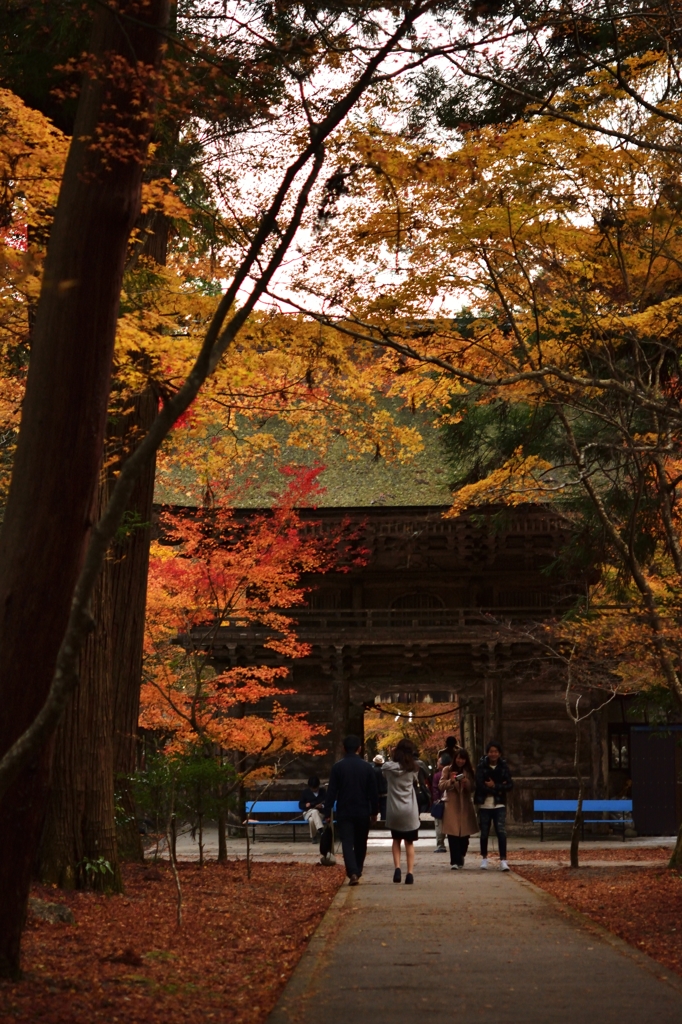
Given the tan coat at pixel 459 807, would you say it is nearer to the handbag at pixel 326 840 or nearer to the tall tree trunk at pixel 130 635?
the handbag at pixel 326 840

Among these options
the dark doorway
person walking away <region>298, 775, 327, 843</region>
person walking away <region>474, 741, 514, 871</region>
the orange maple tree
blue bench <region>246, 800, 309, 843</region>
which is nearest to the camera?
person walking away <region>474, 741, 514, 871</region>

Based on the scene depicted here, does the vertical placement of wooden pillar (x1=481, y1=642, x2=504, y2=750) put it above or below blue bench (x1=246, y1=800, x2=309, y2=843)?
above

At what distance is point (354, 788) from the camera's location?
12922mm

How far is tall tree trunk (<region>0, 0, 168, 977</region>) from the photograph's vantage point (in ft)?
20.9

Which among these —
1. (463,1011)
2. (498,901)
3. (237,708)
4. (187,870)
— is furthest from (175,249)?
(237,708)

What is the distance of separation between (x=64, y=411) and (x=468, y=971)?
4.18 meters

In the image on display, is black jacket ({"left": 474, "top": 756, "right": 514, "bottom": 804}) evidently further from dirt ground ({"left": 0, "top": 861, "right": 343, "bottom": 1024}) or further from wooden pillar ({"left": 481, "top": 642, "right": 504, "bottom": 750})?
wooden pillar ({"left": 481, "top": 642, "right": 504, "bottom": 750})

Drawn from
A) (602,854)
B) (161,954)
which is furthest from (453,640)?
(161,954)

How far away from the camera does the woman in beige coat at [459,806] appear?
1527 cm

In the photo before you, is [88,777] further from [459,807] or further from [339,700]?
[339,700]

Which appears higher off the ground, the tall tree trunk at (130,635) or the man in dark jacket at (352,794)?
the tall tree trunk at (130,635)

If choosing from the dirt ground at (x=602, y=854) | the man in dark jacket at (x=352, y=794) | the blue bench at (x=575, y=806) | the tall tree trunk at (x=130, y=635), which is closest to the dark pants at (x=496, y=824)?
the dirt ground at (x=602, y=854)

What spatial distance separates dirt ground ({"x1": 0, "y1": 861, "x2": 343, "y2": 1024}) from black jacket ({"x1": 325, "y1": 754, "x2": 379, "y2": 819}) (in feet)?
3.23

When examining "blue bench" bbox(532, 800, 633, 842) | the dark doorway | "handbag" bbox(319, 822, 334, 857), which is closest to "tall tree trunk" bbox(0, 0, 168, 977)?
"handbag" bbox(319, 822, 334, 857)
